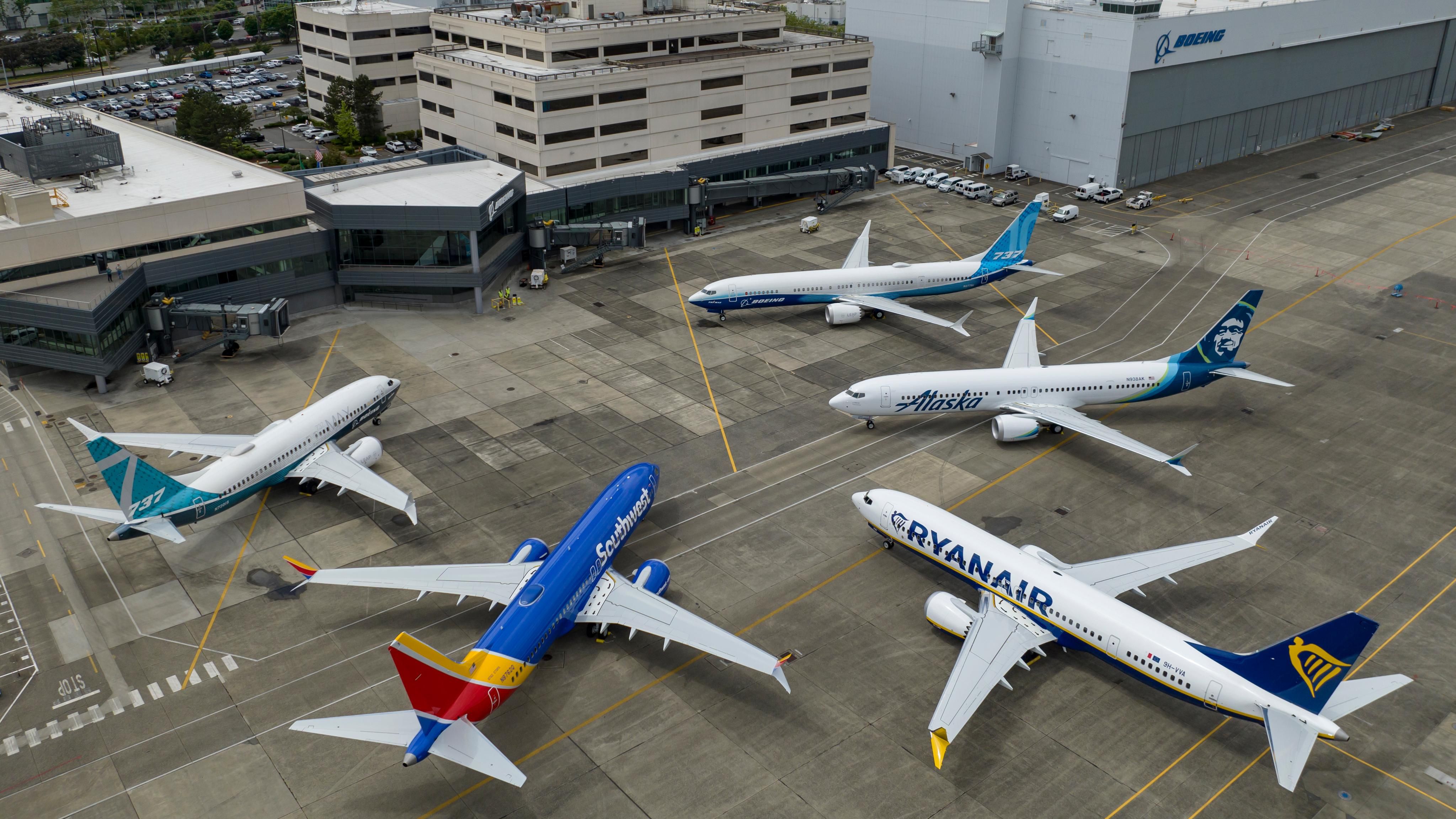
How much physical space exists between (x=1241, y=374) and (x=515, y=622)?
178ft

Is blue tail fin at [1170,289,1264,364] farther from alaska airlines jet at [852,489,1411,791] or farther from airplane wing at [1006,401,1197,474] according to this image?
alaska airlines jet at [852,489,1411,791]

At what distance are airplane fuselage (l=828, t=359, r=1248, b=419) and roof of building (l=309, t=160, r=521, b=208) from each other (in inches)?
1669

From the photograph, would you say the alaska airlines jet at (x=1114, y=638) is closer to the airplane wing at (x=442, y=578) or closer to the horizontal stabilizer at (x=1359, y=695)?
the horizontal stabilizer at (x=1359, y=695)

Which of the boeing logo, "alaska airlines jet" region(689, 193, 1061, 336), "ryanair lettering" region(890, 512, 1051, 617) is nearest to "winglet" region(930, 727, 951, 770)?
"ryanair lettering" region(890, 512, 1051, 617)

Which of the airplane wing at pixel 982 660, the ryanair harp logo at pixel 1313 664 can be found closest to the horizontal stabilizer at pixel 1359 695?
the ryanair harp logo at pixel 1313 664

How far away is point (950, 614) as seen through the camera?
50.3 metres

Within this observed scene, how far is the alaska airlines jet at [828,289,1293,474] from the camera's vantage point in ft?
228

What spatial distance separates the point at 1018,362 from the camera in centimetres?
7625

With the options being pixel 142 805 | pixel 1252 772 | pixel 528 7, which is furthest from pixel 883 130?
pixel 142 805

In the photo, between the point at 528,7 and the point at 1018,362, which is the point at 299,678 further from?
the point at 528,7

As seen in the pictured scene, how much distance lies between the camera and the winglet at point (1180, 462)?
6091cm

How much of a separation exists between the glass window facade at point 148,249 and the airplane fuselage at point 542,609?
163ft

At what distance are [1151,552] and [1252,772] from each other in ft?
40.7

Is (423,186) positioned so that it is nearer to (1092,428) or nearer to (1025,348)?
(1025,348)
